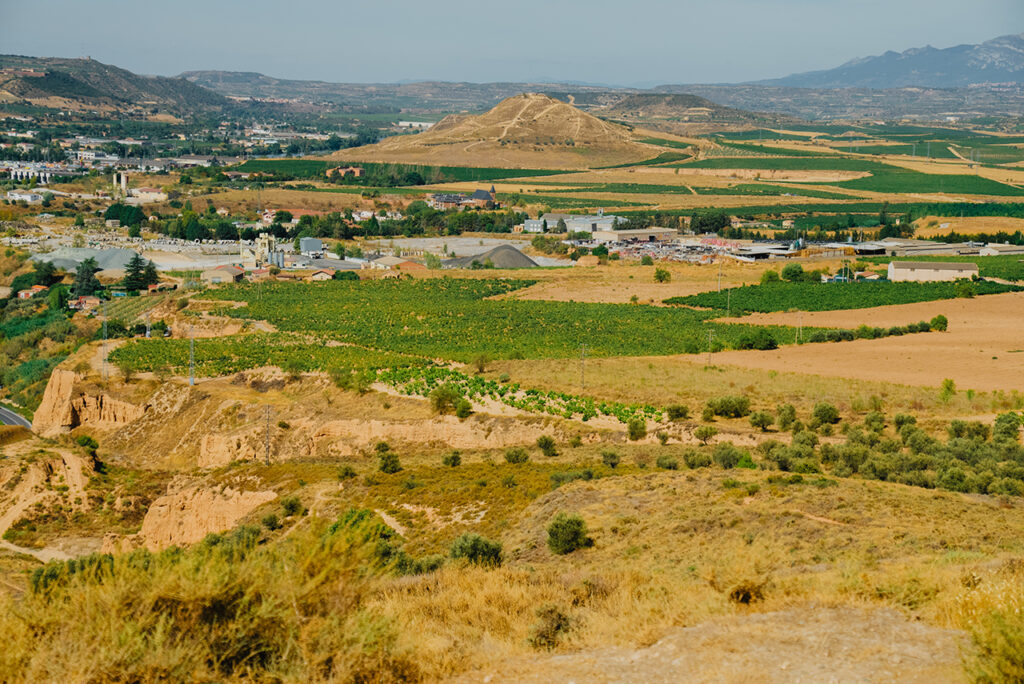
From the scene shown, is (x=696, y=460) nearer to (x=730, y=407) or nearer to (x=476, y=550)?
(x=730, y=407)

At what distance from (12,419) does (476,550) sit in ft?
110

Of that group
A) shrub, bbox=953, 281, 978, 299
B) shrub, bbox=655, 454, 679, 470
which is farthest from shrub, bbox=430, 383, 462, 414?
shrub, bbox=953, 281, 978, 299

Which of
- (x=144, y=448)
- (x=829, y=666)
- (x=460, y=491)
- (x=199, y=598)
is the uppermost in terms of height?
(x=199, y=598)

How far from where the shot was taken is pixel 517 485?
76.1ft

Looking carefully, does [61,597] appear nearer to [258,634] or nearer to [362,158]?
[258,634]

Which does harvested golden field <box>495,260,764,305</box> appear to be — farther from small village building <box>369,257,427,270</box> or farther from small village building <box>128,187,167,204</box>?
small village building <box>128,187,167,204</box>

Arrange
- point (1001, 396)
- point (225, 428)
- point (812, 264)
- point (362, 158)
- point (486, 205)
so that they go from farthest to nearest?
point (362, 158) < point (486, 205) < point (812, 264) < point (225, 428) < point (1001, 396)

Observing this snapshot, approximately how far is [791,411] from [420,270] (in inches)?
1961

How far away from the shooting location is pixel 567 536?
16.8 meters

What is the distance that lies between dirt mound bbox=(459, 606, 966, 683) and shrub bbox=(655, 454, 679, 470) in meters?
13.0

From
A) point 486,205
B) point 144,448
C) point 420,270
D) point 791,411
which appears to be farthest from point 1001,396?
point 486,205

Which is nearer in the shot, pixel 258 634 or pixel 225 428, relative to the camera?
pixel 258 634

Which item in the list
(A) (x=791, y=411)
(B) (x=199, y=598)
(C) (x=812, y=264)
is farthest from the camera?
(C) (x=812, y=264)

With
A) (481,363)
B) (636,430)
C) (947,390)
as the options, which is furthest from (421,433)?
(947,390)
